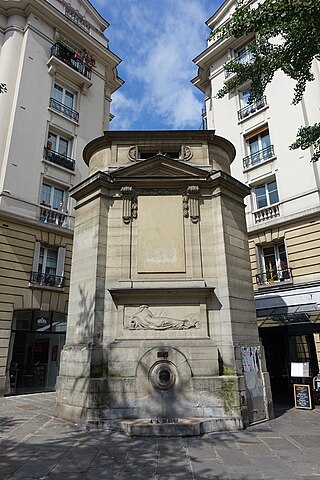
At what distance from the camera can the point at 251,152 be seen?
67.0 ft

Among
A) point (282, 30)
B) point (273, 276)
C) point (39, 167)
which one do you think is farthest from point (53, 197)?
→ point (282, 30)

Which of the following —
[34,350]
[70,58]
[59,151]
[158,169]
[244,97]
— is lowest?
[34,350]

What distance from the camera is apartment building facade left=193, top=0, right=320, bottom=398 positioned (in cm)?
1487

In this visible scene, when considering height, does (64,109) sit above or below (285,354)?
above

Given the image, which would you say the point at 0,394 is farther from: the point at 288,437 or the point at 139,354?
the point at 288,437

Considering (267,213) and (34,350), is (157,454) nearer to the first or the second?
(34,350)

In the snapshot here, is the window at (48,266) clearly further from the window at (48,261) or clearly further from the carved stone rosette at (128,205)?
the carved stone rosette at (128,205)

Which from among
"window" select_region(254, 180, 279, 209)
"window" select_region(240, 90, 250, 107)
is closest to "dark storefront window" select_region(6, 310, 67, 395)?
"window" select_region(254, 180, 279, 209)

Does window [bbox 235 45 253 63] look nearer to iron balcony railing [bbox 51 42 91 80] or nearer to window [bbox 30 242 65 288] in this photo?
iron balcony railing [bbox 51 42 91 80]

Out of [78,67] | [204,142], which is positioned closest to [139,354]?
[204,142]

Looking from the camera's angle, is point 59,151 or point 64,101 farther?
point 64,101

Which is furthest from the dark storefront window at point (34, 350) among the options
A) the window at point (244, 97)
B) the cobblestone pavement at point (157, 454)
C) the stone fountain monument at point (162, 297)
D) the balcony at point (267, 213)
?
the window at point (244, 97)

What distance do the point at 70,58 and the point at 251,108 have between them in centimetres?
1241

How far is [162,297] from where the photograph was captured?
9.28 m
